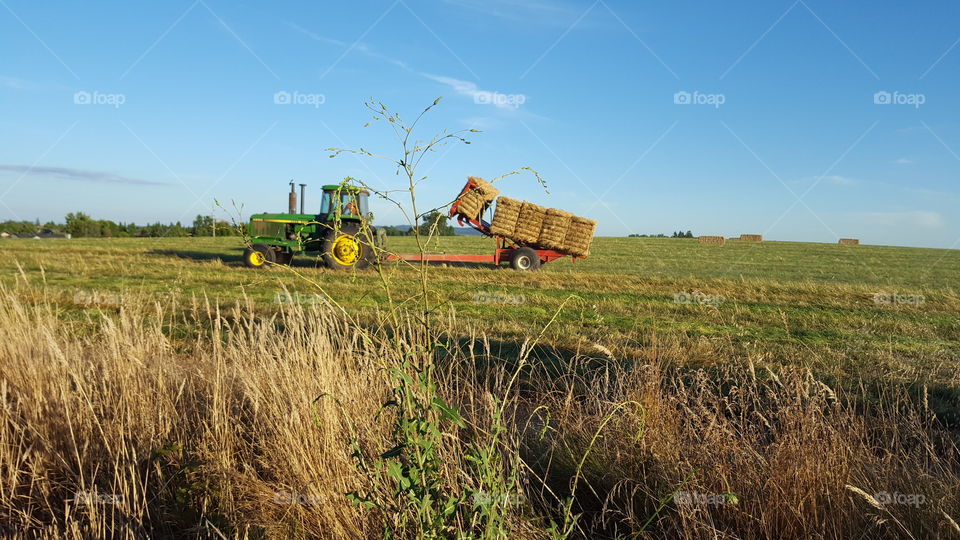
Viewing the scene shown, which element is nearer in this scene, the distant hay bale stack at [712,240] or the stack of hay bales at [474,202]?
the stack of hay bales at [474,202]

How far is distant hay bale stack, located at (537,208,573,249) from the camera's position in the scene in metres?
15.5

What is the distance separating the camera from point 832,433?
3117 millimetres

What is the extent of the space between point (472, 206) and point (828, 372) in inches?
423

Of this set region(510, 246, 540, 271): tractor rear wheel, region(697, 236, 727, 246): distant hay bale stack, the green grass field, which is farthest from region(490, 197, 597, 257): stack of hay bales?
region(697, 236, 727, 246): distant hay bale stack

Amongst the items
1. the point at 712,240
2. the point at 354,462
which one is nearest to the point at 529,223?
the point at 354,462

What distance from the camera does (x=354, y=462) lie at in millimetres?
2793

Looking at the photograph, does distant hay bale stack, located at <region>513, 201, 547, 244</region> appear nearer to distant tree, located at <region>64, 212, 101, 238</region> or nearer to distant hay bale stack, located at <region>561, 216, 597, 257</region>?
distant hay bale stack, located at <region>561, 216, 597, 257</region>

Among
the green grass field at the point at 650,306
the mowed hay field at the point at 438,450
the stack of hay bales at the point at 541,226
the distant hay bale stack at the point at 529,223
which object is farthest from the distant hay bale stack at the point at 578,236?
the mowed hay field at the point at 438,450

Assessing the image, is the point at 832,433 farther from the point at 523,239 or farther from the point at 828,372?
the point at 523,239

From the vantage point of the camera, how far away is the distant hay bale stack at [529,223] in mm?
15453

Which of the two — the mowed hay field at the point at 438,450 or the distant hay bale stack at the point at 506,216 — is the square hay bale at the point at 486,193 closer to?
the distant hay bale stack at the point at 506,216

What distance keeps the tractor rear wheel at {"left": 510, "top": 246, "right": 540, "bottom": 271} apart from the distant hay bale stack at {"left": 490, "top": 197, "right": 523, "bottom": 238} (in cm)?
54

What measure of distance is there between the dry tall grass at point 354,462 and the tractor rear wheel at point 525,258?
11.6 m

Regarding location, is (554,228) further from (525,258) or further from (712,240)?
(712,240)
